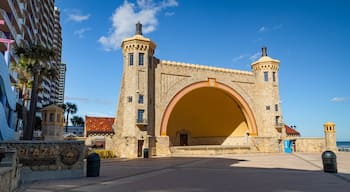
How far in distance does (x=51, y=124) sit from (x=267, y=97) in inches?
1039

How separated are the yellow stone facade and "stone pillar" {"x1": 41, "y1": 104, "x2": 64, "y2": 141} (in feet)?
19.3

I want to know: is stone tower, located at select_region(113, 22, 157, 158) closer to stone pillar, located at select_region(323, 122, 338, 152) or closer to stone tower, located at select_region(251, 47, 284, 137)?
stone tower, located at select_region(251, 47, 284, 137)

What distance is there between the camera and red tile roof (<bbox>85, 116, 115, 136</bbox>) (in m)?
40.1

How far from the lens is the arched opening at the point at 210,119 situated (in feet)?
120

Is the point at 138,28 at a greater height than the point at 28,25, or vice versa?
the point at 28,25

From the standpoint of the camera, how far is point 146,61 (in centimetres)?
2775

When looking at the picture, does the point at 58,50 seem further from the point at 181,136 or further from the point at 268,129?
the point at 268,129

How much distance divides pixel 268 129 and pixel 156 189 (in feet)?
95.9

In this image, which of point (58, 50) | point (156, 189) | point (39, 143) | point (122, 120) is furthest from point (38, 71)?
point (58, 50)

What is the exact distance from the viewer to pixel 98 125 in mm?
41375

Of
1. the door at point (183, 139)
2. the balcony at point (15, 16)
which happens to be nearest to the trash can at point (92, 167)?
the balcony at point (15, 16)

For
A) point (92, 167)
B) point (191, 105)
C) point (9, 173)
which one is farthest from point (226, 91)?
point (9, 173)

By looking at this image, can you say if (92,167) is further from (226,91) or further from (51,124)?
(226,91)

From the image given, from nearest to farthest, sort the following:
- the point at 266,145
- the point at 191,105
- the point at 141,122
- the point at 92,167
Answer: the point at 92,167 < the point at 141,122 < the point at 266,145 < the point at 191,105
